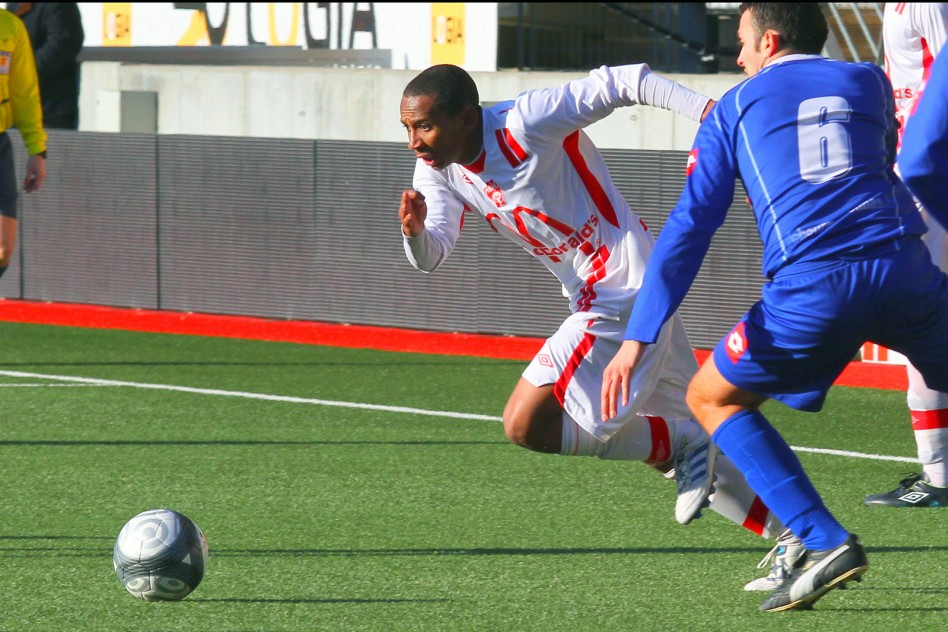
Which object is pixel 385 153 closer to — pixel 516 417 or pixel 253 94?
pixel 253 94

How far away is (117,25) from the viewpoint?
22734mm

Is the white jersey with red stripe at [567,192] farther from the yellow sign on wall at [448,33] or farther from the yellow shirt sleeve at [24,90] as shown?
the yellow sign on wall at [448,33]

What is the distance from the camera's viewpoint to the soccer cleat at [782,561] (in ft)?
16.1

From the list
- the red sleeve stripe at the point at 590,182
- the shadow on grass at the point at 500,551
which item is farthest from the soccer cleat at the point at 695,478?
the red sleeve stripe at the point at 590,182

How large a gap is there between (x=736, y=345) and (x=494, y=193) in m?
1.31

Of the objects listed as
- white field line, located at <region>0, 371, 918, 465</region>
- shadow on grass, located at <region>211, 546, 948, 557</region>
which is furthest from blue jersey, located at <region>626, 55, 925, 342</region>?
white field line, located at <region>0, 371, 918, 465</region>

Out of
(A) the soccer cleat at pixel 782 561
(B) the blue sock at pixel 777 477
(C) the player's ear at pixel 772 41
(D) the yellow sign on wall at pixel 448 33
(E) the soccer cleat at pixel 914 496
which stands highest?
(D) the yellow sign on wall at pixel 448 33

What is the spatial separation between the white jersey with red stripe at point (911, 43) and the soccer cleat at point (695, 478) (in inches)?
87.3

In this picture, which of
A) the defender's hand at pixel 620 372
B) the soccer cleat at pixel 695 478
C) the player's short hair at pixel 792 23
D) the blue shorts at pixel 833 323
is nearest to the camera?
the blue shorts at pixel 833 323

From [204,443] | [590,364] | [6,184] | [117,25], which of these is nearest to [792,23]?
[590,364]

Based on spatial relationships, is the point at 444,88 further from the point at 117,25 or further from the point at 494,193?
the point at 117,25

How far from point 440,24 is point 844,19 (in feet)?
16.9

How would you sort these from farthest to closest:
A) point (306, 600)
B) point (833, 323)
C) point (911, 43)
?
point (911, 43) → point (306, 600) → point (833, 323)

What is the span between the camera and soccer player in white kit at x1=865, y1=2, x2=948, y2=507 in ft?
20.9
